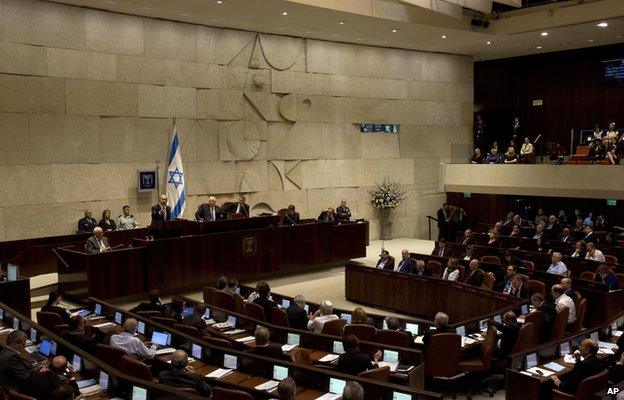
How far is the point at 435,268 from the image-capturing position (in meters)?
12.6

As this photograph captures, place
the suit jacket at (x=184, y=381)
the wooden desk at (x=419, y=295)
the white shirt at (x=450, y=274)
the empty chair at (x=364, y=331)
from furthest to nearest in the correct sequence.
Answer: the white shirt at (x=450, y=274) < the wooden desk at (x=419, y=295) < the empty chair at (x=364, y=331) < the suit jacket at (x=184, y=381)

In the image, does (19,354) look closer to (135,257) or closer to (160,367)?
(160,367)

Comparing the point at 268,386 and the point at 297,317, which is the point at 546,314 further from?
the point at 268,386

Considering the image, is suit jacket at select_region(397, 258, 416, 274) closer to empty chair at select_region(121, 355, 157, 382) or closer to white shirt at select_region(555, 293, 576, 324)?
white shirt at select_region(555, 293, 576, 324)

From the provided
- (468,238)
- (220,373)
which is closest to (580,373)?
(220,373)

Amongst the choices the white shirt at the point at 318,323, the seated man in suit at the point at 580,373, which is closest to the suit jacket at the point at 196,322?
the white shirt at the point at 318,323

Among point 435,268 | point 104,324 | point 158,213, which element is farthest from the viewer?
point 158,213

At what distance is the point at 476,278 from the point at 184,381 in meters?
6.55

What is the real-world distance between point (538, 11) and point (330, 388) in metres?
14.3

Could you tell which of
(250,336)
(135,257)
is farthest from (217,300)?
(135,257)

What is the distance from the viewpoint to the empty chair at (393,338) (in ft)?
25.2

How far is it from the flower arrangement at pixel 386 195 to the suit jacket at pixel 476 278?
927 cm

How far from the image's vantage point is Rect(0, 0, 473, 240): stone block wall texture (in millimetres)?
14039

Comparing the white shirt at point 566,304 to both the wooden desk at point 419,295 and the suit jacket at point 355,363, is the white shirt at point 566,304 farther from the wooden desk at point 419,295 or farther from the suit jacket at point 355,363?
the suit jacket at point 355,363
